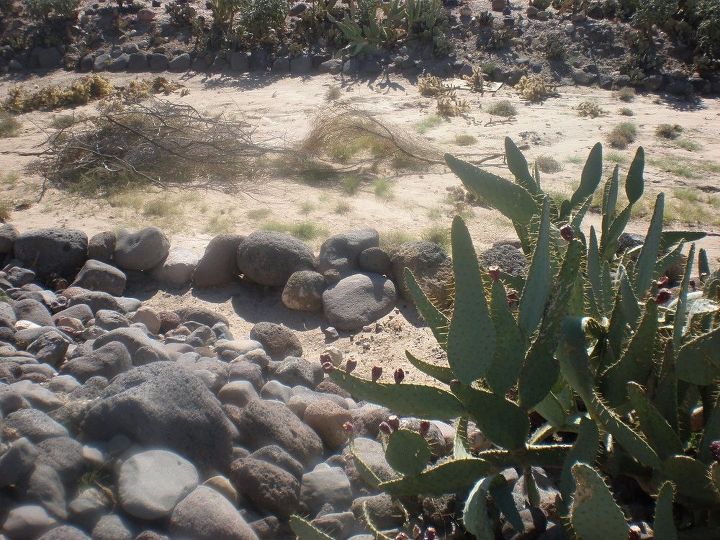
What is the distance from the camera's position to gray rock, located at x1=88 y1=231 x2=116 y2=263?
5.87 metres

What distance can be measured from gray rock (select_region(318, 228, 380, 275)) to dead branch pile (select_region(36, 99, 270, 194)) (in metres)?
1.97

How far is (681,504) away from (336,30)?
1149 centimetres

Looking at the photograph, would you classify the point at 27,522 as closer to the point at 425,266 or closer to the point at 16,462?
the point at 16,462

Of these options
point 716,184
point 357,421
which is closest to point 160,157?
point 357,421

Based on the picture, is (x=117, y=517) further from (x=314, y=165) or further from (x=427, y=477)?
(x=314, y=165)

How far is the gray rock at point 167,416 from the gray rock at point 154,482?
10cm

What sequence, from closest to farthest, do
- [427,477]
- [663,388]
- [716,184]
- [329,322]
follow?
[427,477] → [663,388] → [329,322] → [716,184]

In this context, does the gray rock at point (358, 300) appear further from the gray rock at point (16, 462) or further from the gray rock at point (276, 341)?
the gray rock at point (16, 462)

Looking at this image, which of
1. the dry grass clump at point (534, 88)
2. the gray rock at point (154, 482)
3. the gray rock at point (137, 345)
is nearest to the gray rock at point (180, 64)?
the dry grass clump at point (534, 88)

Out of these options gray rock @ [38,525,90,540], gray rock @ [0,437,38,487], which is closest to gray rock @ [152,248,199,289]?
gray rock @ [0,437,38,487]

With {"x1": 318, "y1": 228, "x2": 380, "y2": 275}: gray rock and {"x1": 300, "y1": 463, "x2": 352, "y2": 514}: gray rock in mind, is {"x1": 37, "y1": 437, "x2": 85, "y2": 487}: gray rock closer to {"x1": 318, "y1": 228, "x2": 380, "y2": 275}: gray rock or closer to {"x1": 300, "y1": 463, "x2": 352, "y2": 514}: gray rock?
{"x1": 300, "y1": 463, "x2": 352, "y2": 514}: gray rock

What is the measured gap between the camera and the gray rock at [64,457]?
2.73 meters

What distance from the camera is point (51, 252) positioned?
5727 mm

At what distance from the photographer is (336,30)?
12.9m
